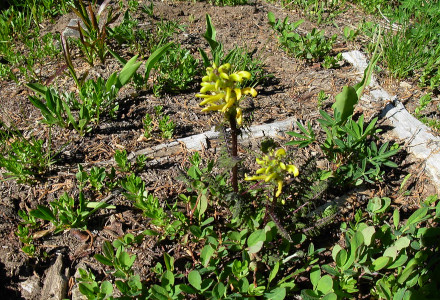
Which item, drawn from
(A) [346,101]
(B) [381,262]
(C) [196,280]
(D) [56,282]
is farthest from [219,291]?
(A) [346,101]

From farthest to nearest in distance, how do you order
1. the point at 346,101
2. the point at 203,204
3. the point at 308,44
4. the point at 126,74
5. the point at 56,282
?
the point at 308,44 → the point at 126,74 → the point at 346,101 → the point at 203,204 → the point at 56,282

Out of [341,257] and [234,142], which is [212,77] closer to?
[234,142]

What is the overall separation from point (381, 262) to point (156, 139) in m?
1.85

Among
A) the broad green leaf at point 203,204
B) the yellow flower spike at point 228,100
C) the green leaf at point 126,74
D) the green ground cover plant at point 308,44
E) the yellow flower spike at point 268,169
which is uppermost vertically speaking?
the yellow flower spike at point 228,100

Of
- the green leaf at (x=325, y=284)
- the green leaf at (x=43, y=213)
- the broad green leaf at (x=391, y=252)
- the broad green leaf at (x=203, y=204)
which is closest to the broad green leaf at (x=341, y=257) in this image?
the green leaf at (x=325, y=284)

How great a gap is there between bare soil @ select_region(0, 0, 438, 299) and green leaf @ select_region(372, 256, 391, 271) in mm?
572

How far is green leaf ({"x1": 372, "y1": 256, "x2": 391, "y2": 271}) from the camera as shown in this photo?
1901mm

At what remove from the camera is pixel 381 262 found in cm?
191

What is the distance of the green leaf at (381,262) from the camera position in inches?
74.9

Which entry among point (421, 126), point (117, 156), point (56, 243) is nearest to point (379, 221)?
point (421, 126)

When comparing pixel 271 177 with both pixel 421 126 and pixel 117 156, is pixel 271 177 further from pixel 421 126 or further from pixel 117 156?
pixel 421 126

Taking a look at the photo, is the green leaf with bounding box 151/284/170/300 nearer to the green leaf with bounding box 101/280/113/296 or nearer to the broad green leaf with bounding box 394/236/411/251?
the green leaf with bounding box 101/280/113/296

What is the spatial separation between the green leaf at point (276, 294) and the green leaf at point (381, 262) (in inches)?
20.7

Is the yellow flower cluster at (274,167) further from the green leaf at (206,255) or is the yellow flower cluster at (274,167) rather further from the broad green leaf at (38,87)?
the broad green leaf at (38,87)
